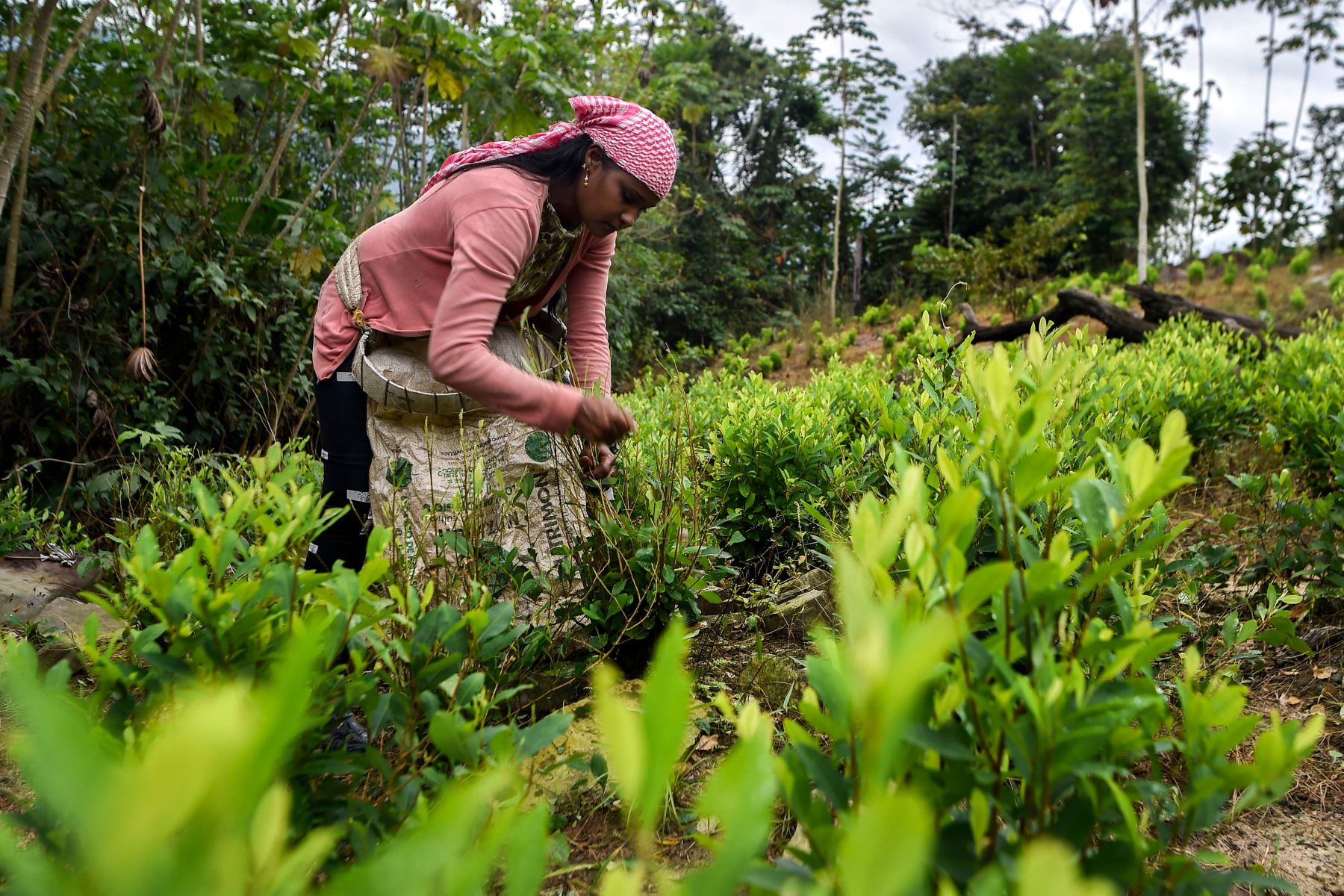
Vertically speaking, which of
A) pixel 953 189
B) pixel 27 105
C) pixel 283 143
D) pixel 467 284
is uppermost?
pixel 953 189

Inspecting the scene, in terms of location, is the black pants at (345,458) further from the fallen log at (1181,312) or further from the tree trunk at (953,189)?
the tree trunk at (953,189)

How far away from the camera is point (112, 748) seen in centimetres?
75

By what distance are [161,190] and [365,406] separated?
304cm

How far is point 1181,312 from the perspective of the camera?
21.4 feet

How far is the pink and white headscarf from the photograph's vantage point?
74.7 inches

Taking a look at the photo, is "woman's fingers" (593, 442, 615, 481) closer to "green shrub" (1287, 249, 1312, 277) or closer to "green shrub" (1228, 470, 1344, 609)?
"green shrub" (1228, 470, 1344, 609)

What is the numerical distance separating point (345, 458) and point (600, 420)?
2.95 feet

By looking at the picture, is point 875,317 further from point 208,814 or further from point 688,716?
point 208,814

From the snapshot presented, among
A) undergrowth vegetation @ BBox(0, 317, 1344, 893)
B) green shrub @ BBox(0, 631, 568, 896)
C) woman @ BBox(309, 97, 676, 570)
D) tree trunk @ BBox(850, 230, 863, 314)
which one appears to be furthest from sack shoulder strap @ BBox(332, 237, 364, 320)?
tree trunk @ BBox(850, 230, 863, 314)

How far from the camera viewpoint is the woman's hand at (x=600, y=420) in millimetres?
1673

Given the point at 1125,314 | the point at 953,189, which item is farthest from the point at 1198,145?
the point at 1125,314

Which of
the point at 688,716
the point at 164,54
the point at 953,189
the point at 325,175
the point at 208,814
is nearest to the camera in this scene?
the point at 208,814

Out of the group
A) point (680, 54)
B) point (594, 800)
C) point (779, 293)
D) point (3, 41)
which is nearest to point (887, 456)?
point (594, 800)

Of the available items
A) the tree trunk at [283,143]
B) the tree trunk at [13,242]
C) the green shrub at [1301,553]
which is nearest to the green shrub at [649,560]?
the green shrub at [1301,553]
